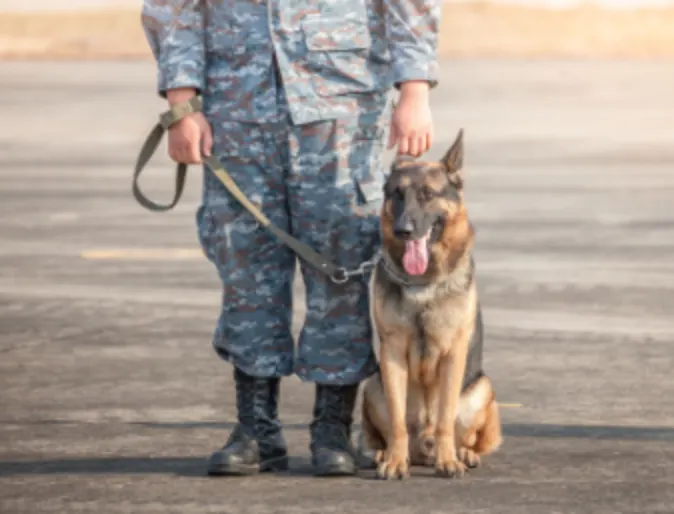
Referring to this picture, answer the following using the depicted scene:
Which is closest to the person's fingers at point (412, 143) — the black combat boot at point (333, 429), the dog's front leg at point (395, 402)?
the dog's front leg at point (395, 402)

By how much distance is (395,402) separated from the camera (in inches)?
289

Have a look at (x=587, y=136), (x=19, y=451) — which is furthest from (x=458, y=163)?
(x=587, y=136)

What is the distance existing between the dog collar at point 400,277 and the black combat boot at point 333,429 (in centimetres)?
53

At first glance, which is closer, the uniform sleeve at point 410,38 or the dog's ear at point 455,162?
the dog's ear at point 455,162

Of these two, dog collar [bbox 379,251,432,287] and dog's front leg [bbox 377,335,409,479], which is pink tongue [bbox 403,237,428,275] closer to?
dog collar [bbox 379,251,432,287]

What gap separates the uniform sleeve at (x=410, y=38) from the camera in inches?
290

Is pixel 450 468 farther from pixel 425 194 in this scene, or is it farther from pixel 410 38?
pixel 410 38

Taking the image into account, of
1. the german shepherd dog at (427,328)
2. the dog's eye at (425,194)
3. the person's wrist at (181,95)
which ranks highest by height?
the person's wrist at (181,95)

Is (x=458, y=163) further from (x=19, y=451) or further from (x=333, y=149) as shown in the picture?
(x=19, y=451)

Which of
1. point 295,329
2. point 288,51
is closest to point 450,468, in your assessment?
point 288,51

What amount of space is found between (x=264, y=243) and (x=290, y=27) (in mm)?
742

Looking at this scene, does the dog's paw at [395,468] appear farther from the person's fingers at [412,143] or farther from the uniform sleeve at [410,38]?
the uniform sleeve at [410,38]

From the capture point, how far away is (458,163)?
7.23m

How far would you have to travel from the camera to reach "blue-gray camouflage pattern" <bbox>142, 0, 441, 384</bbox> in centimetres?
735
